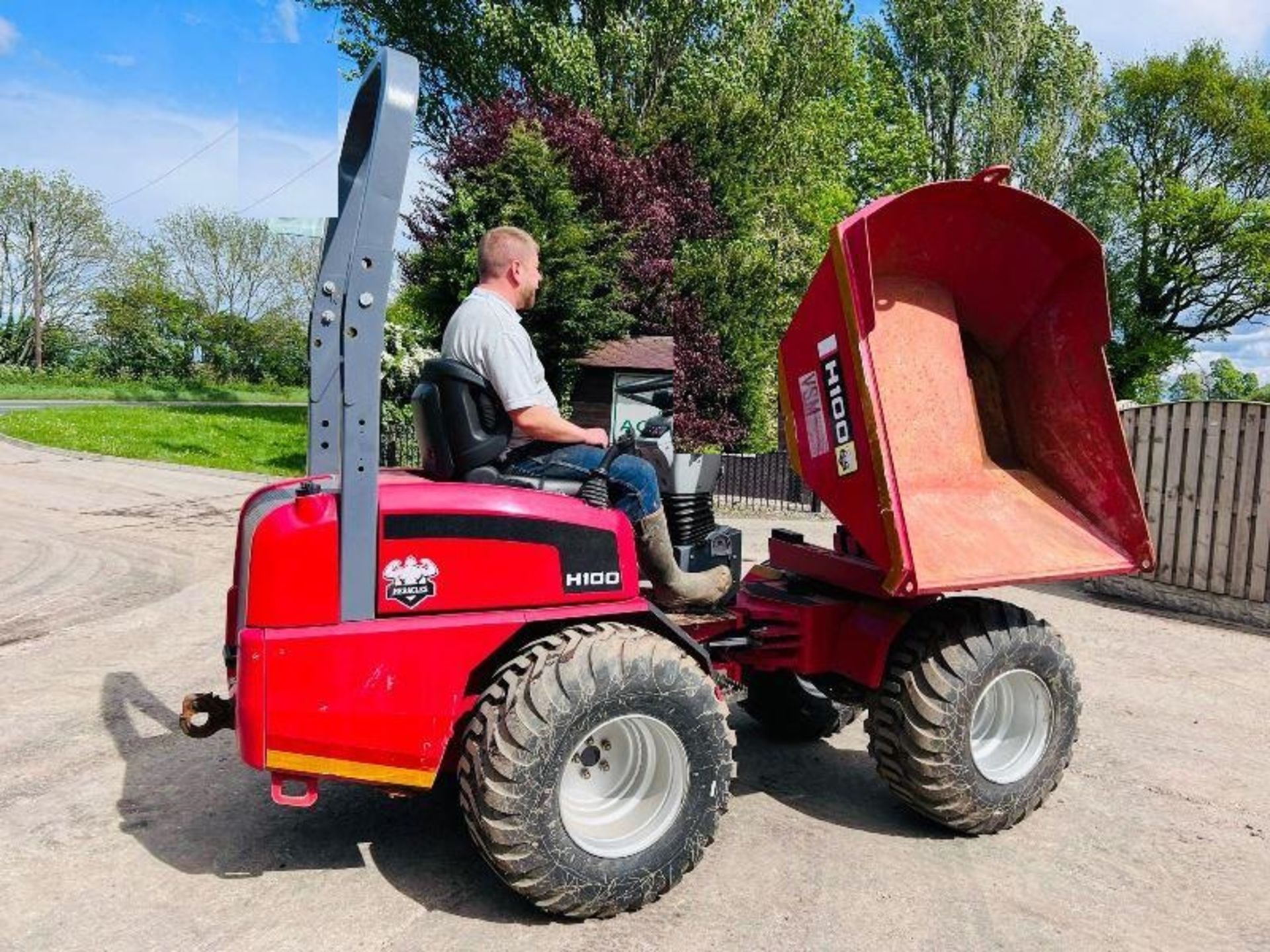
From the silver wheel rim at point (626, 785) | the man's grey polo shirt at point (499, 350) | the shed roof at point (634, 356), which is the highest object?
the shed roof at point (634, 356)

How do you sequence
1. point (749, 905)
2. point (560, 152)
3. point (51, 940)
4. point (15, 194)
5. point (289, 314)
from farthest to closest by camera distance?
point (289, 314) < point (15, 194) < point (560, 152) < point (749, 905) < point (51, 940)

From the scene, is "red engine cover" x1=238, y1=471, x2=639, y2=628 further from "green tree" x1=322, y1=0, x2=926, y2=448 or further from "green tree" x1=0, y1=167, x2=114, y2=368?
"green tree" x1=0, y1=167, x2=114, y2=368

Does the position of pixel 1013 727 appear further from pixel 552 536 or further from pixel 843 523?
pixel 552 536

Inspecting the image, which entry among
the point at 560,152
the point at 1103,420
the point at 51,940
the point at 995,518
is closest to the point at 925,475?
the point at 995,518

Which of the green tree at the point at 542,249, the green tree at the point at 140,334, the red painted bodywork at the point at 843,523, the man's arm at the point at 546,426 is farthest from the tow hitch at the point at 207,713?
the green tree at the point at 140,334

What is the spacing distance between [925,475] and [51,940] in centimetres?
337

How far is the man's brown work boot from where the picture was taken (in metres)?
3.72

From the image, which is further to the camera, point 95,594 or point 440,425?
point 95,594

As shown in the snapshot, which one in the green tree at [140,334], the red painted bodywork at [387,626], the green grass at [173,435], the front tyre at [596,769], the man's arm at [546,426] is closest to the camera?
the red painted bodywork at [387,626]

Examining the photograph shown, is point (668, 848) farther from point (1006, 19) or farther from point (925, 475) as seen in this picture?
point (1006, 19)

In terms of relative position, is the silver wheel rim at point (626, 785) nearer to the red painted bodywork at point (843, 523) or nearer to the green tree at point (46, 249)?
the red painted bodywork at point (843, 523)

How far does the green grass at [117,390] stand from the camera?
33.8 meters

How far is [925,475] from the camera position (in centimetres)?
396

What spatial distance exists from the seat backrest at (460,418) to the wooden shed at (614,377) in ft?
41.9
